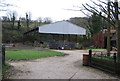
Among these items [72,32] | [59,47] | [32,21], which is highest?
[32,21]

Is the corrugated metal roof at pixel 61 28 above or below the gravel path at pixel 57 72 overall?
above

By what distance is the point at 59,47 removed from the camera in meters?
34.3

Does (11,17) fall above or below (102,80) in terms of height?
above

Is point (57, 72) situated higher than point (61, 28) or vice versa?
point (61, 28)

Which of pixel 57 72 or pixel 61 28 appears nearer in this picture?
pixel 57 72

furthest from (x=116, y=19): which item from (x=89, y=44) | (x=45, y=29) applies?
(x=89, y=44)

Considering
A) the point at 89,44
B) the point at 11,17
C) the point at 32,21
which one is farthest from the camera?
the point at 32,21

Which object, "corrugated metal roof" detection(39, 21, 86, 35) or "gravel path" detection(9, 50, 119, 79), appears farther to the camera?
"corrugated metal roof" detection(39, 21, 86, 35)

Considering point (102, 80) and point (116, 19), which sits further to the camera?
point (116, 19)

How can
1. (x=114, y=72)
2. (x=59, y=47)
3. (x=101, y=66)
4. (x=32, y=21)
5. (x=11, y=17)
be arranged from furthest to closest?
(x=32, y=21) < (x=11, y=17) < (x=59, y=47) < (x=101, y=66) < (x=114, y=72)

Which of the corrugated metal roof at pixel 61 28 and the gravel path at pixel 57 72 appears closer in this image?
the gravel path at pixel 57 72

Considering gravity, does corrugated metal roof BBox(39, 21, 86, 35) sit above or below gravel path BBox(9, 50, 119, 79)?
above

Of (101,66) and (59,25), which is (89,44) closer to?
(59,25)

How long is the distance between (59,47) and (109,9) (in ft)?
83.9
